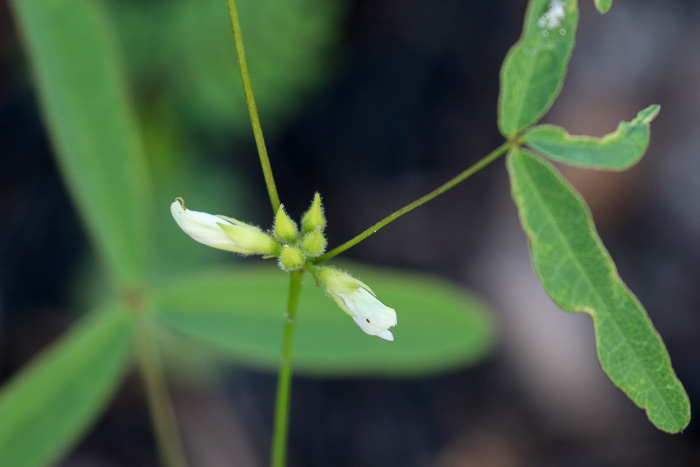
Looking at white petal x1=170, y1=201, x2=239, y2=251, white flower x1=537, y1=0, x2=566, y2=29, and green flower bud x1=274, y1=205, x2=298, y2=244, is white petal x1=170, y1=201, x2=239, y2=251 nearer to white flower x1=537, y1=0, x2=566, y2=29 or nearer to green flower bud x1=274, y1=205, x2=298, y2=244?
green flower bud x1=274, y1=205, x2=298, y2=244

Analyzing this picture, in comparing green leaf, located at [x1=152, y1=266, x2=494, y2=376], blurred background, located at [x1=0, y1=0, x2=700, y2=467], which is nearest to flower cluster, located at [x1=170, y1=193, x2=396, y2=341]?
green leaf, located at [x1=152, y1=266, x2=494, y2=376]

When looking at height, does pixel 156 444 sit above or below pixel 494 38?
below

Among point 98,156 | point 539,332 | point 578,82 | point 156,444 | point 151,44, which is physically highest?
point 578,82

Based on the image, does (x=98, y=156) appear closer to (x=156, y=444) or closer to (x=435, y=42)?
(x=156, y=444)

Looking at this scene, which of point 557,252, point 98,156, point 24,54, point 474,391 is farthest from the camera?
point 474,391

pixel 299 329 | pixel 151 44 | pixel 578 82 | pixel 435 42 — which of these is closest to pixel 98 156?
pixel 299 329

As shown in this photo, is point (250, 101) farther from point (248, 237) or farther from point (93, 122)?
point (93, 122)
